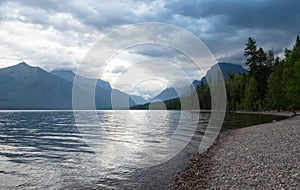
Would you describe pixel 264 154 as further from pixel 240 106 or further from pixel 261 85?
pixel 240 106

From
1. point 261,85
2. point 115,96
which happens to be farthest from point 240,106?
point 115,96

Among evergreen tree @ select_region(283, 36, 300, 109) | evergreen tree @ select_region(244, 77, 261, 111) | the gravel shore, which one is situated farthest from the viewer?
evergreen tree @ select_region(244, 77, 261, 111)

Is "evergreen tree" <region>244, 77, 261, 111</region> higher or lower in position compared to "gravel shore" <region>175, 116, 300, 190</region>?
higher

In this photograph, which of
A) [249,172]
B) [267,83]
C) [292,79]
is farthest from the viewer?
[267,83]

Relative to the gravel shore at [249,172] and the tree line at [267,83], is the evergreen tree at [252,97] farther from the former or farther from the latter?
the gravel shore at [249,172]

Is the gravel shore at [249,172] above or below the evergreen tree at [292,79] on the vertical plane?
below

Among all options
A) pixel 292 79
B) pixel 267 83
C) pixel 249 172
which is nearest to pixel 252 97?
pixel 267 83

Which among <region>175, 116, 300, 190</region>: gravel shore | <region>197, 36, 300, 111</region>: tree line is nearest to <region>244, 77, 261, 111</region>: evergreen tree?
<region>197, 36, 300, 111</region>: tree line

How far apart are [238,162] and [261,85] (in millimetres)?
108065

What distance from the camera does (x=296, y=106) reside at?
307 ft

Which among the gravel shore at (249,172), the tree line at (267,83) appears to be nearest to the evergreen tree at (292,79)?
the tree line at (267,83)

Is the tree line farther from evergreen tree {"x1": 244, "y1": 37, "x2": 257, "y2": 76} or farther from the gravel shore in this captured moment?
the gravel shore

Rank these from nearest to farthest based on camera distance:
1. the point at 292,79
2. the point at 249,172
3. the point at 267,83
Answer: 1. the point at 249,172
2. the point at 292,79
3. the point at 267,83

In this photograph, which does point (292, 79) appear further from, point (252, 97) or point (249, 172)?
point (249, 172)
